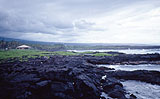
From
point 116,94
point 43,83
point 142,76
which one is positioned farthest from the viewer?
point 142,76

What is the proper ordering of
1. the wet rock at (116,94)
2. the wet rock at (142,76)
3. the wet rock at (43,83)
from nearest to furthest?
1. the wet rock at (43,83)
2. the wet rock at (116,94)
3. the wet rock at (142,76)

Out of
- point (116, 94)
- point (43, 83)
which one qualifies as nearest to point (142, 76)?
point (116, 94)

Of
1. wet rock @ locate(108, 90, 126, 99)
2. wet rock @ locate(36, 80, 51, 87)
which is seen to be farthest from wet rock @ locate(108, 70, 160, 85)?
wet rock @ locate(36, 80, 51, 87)

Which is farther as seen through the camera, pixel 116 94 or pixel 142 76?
pixel 142 76

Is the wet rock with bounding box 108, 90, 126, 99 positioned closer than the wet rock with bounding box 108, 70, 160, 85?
Yes

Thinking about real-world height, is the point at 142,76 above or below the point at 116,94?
above

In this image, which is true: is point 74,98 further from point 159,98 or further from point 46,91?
point 159,98

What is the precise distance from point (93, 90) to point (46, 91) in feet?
30.2

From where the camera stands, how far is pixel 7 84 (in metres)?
20.1

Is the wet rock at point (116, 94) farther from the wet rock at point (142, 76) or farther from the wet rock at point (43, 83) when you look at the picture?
the wet rock at point (43, 83)

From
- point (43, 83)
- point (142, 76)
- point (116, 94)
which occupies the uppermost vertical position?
point (43, 83)

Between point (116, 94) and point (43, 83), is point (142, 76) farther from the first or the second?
point (43, 83)

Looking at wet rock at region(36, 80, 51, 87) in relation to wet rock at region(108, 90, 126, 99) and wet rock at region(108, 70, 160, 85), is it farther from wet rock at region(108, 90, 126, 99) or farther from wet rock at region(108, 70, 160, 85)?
wet rock at region(108, 70, 160, 85)

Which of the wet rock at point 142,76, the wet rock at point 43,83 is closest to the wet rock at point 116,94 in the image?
the wet rock at point 142,76
